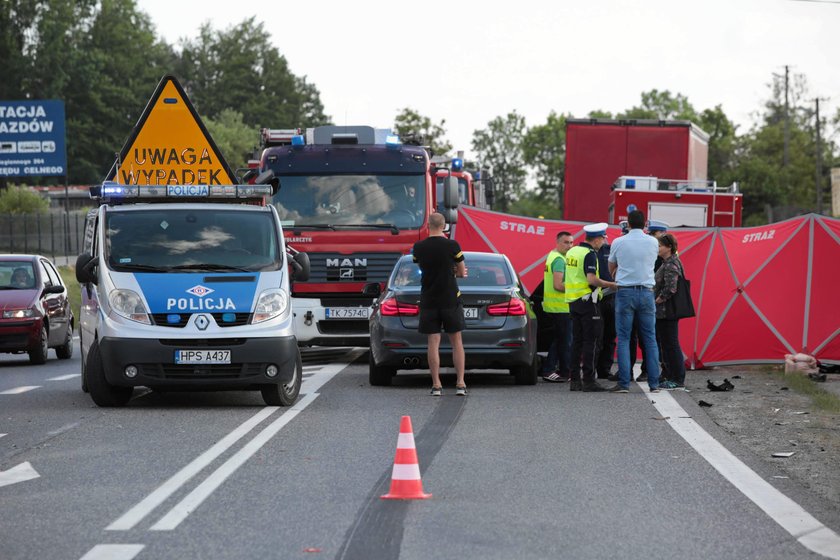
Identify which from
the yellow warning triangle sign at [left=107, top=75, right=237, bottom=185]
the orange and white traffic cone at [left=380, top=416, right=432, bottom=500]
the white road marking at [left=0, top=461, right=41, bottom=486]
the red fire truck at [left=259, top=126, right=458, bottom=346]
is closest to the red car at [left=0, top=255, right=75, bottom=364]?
the yellow warning triangle sign at [left=107, top=75, right=237, bottom=185]

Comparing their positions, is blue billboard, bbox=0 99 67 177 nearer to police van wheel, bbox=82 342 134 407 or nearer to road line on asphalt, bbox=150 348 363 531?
road line on asphalt, bbox=150 348 363 531

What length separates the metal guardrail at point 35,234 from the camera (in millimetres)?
57344

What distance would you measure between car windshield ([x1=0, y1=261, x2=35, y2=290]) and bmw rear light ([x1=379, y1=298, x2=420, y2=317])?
770 cm

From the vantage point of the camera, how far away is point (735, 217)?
28.0 metres

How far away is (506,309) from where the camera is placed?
16.3 meters

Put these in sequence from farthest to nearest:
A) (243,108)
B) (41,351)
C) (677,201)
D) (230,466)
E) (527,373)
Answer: (243,108), (677,201), (41,351), (527,373), (230,466)

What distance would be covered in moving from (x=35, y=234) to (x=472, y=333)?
4485 cm

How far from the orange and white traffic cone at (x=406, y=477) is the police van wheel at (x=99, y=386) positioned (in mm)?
5834

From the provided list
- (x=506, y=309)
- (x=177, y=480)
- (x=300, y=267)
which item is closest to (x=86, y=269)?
(x=300, y=267)

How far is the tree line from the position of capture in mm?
97812

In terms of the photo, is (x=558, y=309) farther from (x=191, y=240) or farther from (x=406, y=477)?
(x=406, y=477)

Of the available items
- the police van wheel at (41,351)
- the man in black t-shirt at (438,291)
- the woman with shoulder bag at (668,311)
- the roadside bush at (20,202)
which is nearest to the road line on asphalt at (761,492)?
the man in black t-shirt at (438,291)

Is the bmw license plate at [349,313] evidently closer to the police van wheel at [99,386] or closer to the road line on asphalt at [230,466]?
the road line on asphalt at [230,466]

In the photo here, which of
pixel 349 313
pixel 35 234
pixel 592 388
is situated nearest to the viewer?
pixel 592 388
